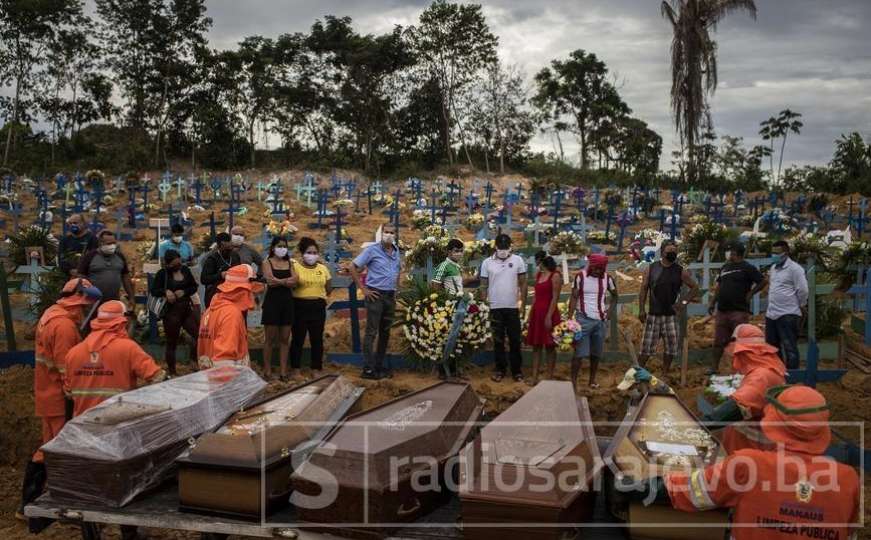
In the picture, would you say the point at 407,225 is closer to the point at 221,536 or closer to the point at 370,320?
the point at 370,320

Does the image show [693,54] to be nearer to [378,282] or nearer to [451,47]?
[451,47]

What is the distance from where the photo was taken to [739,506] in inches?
127

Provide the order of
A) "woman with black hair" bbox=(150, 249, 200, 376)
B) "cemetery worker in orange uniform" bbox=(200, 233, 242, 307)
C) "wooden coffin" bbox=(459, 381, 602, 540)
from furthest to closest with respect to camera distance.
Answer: "cemetery worker in orange uniform" bbox=(200, 233, 242, 307) < "woman with black hair" bbox=(150, 249, 200, 376) < "wooden coffin" bbox=(459, 381, 602, 540)

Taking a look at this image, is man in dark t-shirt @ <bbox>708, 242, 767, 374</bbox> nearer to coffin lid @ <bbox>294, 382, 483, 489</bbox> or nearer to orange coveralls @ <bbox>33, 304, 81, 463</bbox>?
coffin lid @ <bbox>294, 382, 483, 489</bbox>

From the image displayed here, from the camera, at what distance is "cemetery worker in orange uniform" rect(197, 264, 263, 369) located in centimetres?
557

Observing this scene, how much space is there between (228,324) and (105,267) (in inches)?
113

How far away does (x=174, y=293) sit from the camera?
7.57 metres

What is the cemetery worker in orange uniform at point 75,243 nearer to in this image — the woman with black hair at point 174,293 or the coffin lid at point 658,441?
the woman with black hair at point 174,293

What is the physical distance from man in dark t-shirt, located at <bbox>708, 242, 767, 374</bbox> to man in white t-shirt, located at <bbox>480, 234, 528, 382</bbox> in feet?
7.03

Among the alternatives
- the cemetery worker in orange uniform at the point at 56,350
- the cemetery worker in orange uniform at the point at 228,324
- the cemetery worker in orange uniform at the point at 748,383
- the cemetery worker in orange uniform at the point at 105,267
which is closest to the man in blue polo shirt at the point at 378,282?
the cemetery worker in orange uniform at the point at 228,324

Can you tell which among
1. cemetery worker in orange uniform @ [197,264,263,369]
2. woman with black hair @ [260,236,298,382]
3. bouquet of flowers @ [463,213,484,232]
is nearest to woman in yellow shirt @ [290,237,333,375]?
woman with black hair @ [260,236,298,382]

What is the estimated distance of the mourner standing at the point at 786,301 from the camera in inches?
302

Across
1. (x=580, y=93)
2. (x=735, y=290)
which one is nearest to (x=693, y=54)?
(x=580, y=93)

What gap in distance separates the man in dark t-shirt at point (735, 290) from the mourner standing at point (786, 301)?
0.18 meters
